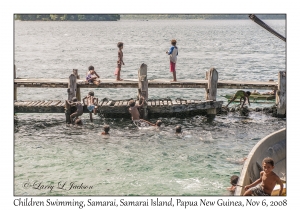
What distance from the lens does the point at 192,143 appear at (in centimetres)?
1925

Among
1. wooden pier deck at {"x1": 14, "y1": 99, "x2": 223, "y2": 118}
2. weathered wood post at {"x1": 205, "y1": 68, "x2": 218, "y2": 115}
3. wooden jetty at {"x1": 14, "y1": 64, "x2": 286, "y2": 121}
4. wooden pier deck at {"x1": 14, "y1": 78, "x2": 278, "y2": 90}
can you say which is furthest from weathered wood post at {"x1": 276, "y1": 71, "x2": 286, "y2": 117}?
weathered wood post at {"x1": 205, "y1": 68, "x2": 218, "y2": 115}

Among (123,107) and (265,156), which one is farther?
(123,107)

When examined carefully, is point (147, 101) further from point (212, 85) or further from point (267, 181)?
point (267, 181)

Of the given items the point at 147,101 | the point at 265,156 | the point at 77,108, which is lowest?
→ the point at 265,156

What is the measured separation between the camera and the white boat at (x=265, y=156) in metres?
11.9

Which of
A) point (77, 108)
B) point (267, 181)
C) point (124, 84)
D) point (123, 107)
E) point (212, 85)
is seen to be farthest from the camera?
point (212, 85)

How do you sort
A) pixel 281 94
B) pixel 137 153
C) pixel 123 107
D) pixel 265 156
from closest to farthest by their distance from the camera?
1. pixel 265 156
2. pixel 137 153
3. pixel 123 107
4. pixel 281 94

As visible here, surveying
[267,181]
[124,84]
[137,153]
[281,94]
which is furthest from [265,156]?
[124,84]

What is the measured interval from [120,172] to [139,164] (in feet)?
3.14

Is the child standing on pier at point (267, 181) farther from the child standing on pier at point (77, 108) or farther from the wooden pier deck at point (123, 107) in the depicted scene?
the child standing on pier at point (77, 108)

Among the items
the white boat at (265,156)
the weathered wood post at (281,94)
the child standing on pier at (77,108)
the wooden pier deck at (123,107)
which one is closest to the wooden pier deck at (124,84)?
the wooden pier deck at (123,107)

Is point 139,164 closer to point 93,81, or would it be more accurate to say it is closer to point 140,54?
point 93,81

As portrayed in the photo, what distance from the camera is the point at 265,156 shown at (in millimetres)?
14164
